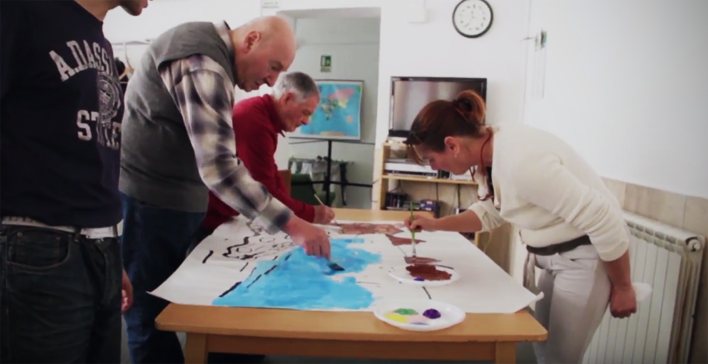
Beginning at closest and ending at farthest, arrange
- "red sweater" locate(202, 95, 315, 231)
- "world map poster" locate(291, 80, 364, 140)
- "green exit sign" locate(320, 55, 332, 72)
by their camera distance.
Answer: "red sweater" locate(202, 95, 315, 231) < "world map poster" locate(291, 80, 364, 140) < "green exit sign" locate(320, 55, 332, 72)

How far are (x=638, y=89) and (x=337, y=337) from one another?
1.54 meters

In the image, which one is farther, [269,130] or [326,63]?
[326,63]

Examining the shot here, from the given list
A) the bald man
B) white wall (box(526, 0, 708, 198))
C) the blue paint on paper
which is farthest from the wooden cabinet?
the bald man

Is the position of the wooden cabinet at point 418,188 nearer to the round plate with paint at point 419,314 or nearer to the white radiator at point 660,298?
the white radiator at point 660,298

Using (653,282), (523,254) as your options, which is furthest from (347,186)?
(653,282)

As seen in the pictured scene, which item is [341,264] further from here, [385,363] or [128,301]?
[385,363]

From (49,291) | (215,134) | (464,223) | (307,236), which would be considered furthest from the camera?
(464,223)

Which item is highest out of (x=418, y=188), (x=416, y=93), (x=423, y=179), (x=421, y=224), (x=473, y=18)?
(x=473, y=18)

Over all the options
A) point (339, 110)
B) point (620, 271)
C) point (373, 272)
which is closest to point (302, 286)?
point (373, 272)

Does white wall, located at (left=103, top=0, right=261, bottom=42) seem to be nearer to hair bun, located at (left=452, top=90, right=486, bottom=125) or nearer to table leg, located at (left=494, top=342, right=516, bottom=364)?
hair bun, located at (left=452, top=90, right=486, bottom=125)

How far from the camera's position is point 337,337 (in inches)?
39.2

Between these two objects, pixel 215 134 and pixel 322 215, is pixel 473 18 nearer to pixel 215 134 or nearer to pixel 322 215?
pixel 322 215

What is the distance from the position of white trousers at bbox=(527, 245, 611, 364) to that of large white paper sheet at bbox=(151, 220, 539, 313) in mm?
147

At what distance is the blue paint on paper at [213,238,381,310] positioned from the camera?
1.14 meters
